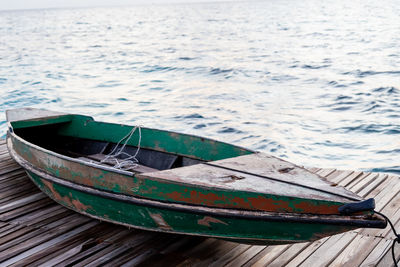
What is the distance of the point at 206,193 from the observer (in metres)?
3.17

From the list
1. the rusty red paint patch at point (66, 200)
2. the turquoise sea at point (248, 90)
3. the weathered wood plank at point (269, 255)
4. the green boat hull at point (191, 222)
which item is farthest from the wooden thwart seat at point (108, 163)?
the turquoise sea at point (248, 90)

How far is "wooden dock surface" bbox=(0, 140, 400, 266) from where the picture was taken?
3.51m

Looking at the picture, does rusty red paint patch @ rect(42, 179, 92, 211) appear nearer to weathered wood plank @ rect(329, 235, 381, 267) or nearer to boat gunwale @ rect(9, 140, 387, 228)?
boat gunwale @ rect(9, 140, 387, 228)

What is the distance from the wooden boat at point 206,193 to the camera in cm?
290

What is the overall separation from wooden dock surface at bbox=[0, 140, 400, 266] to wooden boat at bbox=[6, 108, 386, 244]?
0.19m

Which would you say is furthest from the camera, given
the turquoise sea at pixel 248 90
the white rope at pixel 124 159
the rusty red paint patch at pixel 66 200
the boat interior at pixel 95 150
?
the turquoise sea at pixel 248 90

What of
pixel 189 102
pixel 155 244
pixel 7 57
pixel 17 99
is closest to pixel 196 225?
pixel 155 244

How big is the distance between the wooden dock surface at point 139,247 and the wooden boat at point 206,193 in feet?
0.63

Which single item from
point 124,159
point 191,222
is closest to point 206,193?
point 191,222

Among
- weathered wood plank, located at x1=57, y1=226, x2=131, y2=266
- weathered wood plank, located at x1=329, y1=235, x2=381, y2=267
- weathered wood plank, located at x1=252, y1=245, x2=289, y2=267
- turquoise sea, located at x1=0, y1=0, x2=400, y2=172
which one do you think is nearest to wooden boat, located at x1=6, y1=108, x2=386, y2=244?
weathered wood plank, located at x1=57, y1=226, x2=131, y2=266

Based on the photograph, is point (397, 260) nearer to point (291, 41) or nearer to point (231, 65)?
point (231, 65)

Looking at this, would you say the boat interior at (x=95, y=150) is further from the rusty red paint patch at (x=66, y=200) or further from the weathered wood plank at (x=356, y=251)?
the weathered wood plank at (x=356, y=251)

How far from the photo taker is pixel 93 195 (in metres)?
3.87

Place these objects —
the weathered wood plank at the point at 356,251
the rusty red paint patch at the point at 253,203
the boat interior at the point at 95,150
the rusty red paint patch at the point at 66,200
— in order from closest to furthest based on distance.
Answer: the rusty red paint patch at the point at 253,203, the weathered wood plank at the point at 356,251, the rusty red paint patch at the point at 66,200, the boat interior at the point at 95,150
